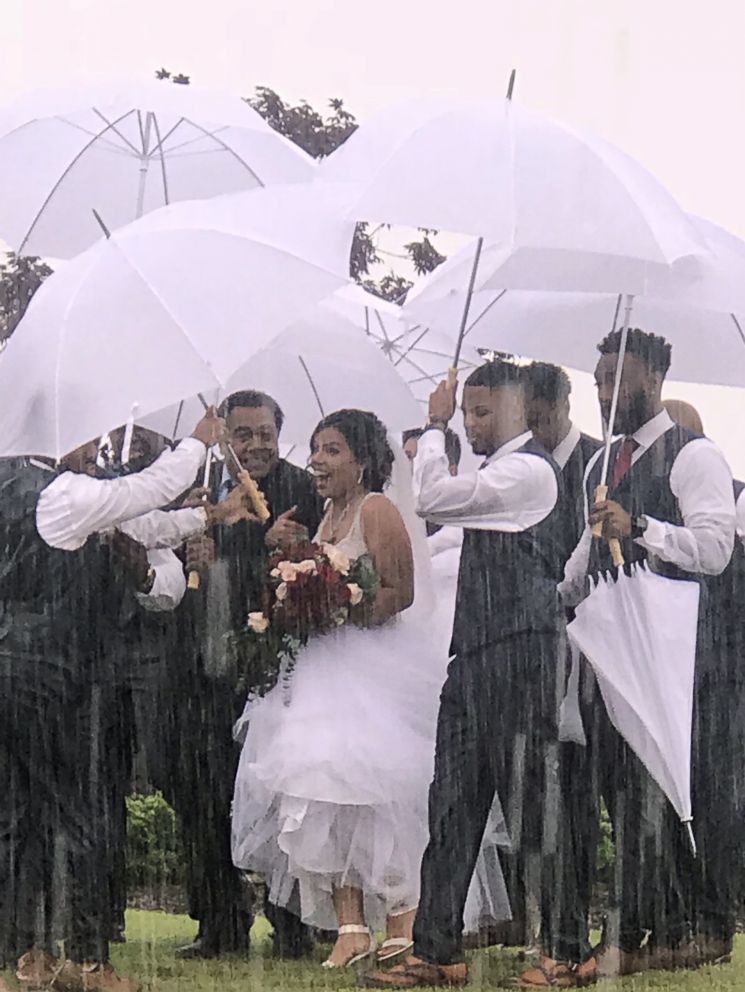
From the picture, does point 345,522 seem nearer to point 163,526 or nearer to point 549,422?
point 163,526

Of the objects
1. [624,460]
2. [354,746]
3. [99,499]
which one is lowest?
[354,746]

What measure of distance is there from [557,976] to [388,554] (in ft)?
5.42

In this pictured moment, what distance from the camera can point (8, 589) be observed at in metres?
6.66

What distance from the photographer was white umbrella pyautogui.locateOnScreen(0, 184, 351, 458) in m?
6.52

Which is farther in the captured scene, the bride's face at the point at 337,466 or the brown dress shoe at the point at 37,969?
the bride's face at the point at 337,466

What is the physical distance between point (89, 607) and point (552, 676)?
1712mm

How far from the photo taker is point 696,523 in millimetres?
6793

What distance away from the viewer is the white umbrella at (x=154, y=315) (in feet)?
21.4

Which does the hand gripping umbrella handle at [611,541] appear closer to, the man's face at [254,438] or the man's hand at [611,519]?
the man's hand at [611,519]

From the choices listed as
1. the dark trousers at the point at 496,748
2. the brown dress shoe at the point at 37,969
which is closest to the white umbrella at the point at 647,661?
the dark trousers at the point at 496,748

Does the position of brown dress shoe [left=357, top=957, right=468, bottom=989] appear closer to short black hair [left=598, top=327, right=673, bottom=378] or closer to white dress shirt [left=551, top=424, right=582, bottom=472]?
white dress shirt [left=551, top=424, right=582, bottom=472]

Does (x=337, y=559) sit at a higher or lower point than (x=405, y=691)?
higher

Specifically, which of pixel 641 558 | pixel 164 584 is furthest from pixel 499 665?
pixel 164 584

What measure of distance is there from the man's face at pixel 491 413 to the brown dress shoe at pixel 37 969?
248 cm
